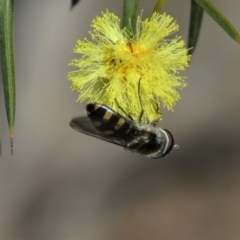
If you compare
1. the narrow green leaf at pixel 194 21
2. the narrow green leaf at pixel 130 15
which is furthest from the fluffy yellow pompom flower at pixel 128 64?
the narrow green leaf at pixel 194 21

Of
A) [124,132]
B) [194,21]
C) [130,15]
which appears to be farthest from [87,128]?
[194,21]

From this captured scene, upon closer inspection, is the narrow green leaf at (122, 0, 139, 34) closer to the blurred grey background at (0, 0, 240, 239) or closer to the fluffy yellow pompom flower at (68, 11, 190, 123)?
the fluffy yellow pompom flower at (68, 11, 190, 123)

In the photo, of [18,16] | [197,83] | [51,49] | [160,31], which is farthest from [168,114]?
[160,31]

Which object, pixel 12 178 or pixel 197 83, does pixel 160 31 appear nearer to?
pixel 197 83

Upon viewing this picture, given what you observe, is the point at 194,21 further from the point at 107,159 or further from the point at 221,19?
the point at 107,159

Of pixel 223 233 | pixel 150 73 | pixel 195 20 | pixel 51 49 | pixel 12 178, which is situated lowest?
pixel 12 178

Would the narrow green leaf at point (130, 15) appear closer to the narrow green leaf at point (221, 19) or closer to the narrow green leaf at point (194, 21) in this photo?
the narrow green leaf at point (221, 19)
